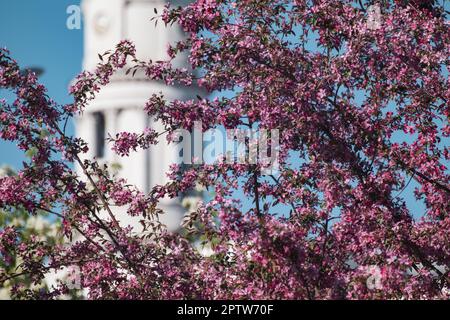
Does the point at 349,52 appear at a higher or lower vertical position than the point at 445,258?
higher

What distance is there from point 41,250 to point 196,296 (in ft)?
9.51

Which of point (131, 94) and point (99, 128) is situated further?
point (99, 128)

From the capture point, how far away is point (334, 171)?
12758 millimetres

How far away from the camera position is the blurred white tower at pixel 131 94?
72.1 m

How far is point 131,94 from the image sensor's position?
72938 millimetres

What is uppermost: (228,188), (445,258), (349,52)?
(349,52)

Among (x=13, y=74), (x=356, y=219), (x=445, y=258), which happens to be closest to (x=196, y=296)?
(x=356, y=219)

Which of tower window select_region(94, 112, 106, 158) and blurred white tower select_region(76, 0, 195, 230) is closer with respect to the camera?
blurred white tower select_region(76, 0, 195, 230)

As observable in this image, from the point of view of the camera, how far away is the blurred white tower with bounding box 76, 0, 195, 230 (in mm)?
72125

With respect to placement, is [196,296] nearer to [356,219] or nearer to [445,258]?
[356,219]

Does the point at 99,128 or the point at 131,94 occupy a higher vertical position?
the point at 131,94

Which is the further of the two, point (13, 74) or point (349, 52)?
point (13, 74)
